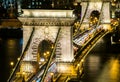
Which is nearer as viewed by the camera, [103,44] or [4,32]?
[103,44]

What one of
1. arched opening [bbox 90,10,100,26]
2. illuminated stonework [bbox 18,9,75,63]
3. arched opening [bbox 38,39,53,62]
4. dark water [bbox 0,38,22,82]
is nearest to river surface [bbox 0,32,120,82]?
dark water [bbox 0,38,22,82]

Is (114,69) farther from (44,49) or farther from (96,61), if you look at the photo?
(44,49)

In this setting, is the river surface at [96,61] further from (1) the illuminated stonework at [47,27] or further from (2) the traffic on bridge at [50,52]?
(1) the illuminated stonework at [47,27]

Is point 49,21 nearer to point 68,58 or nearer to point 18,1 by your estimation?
point 68,58

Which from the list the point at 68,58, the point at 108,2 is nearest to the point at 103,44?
the point at 108,2

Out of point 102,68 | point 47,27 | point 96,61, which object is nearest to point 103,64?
point 96,61
